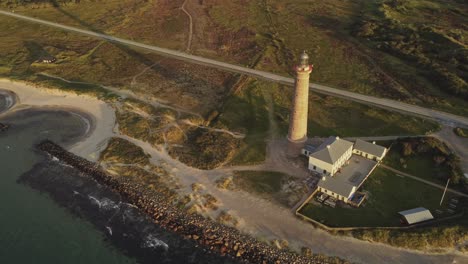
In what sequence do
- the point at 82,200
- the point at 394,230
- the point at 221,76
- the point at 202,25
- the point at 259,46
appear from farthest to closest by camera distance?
1. the point at 202,25
2. the point at 259,46
3. the point at 221,76
4. the point at 82,200
5. the point at 394,230

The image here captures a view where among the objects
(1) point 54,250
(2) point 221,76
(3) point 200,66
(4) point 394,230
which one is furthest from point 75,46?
(4) point 394,230

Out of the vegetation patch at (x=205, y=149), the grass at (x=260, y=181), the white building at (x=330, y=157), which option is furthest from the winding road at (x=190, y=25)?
the white building at (x=330, y=157)

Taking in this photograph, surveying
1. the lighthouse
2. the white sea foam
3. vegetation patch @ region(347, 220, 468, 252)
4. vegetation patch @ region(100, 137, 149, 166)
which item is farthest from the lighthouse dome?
the white sea foam

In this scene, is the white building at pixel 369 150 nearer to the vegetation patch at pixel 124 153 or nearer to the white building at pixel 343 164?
the white building at pixel 343 164

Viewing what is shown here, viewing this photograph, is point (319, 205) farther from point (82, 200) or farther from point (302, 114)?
point (82, 200)

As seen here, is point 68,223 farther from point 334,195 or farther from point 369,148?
point 369,148

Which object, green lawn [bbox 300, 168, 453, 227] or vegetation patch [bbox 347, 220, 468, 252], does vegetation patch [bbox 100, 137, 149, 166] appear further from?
vegetation patch [bbox 347, 220, 468, 252]

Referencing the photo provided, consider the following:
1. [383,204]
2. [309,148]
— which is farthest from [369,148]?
[383,204]
